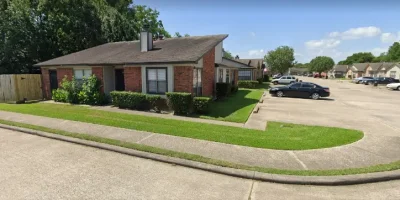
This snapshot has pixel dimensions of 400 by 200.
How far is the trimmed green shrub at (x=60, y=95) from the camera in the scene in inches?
584

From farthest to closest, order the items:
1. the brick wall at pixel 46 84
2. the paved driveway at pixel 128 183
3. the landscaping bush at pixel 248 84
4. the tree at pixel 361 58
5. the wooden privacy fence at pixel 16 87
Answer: the tree at pixel 361 58 → the landscaping bush at pixel 248 84 → the brick wall at pixel 46 84 → the wooden privacy fence at pixel 16 87 → the paved driveway at pixel 128 183

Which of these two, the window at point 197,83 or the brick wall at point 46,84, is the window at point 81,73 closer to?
the brick wall at point 46,84

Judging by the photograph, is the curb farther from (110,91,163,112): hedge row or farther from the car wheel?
the car wheel

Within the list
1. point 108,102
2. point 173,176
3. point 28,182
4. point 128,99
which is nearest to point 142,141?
point 173,176

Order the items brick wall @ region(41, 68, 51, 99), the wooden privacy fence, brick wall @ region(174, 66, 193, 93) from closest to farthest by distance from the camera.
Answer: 1. brick wall @ region(174, 66, 193, 93)
2. the wooden privacy fence
3. brick wall @ region(41, 68, 51, 99)

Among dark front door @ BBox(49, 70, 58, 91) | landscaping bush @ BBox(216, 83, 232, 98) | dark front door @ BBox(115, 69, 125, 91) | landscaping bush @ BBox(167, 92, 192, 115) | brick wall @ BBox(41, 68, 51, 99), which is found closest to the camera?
landscaping bush @ BBox(167, 92, 192, 115)

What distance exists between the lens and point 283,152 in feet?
19.5

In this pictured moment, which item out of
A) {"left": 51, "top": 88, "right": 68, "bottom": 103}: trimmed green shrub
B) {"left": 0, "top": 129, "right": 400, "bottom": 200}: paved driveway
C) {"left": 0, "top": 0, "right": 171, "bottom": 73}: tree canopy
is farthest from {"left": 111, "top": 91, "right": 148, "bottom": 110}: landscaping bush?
{"left": 0, "top": 0, "right": 171, "bottom": 73}: tree canopy

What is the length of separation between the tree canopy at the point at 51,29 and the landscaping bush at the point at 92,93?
10983mm

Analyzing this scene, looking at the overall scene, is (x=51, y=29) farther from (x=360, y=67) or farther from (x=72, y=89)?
(x=360, y=67)

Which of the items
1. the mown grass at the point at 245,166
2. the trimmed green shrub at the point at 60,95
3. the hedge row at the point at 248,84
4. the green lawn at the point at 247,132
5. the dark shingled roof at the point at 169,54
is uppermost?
the dark shingled roof at the point at 169,54

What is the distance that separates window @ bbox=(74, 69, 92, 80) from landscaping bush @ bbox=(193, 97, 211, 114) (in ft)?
27.6

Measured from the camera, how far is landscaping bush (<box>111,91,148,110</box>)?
12.0m

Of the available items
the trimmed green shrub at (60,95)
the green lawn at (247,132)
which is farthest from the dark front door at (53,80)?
the green lawn at (247,132)
